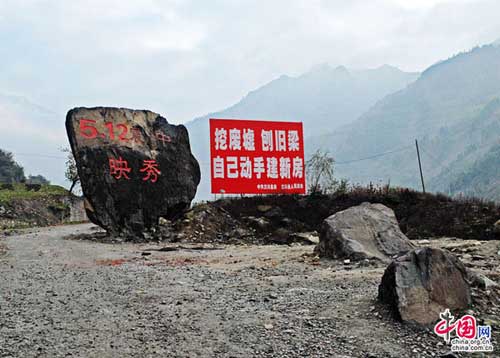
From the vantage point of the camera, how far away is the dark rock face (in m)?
11.8

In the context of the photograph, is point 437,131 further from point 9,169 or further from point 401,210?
point 401,210

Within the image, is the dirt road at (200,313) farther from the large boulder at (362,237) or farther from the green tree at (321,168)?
the green tree at (321,168)

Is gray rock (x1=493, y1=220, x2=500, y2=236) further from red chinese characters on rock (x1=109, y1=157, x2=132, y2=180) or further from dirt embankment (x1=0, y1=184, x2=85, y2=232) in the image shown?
dirt embankment (x1=0, y1=184, x2=85, y2=232)

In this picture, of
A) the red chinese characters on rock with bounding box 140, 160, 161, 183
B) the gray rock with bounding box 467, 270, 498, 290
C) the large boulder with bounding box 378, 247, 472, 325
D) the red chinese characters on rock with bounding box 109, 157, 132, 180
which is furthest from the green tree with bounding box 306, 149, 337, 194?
the large boulder with bounding box 378, 247, 472, 325

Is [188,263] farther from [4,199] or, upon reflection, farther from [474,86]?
[474,86]

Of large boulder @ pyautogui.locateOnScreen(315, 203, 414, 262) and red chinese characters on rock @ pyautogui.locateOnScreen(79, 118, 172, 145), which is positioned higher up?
red chinese characters on rock @ pyautogui.locateOnScreen(79, 118, 172, 145)

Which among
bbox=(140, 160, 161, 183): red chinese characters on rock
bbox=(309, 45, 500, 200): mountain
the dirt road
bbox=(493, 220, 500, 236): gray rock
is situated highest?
bbox=(309, 45, 500, 200): mountain

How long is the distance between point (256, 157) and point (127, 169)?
4480 millimetres

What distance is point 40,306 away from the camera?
4539 millimetres

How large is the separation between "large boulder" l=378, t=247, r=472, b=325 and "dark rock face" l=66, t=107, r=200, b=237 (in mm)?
8922

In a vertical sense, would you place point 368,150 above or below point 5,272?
above

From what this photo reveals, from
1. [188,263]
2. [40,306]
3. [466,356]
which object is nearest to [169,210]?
[188,263]

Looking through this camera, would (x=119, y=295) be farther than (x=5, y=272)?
No

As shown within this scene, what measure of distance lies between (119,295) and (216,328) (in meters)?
1.60
